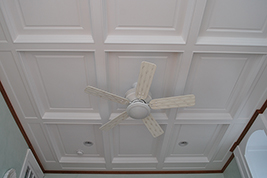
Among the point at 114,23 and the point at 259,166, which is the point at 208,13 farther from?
the point at 259,166

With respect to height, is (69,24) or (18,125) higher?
(69,24)

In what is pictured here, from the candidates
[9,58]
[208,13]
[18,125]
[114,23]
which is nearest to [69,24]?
[114,23]

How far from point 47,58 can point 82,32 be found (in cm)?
48

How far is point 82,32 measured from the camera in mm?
1873

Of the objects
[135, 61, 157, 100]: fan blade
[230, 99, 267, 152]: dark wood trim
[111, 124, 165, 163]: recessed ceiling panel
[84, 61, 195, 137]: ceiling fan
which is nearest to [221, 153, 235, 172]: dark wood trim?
[230, 99, 267, 152]: dark wood trim

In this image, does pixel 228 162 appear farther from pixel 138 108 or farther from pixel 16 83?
pixel 16 83

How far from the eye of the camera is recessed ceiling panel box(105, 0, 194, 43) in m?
1.73

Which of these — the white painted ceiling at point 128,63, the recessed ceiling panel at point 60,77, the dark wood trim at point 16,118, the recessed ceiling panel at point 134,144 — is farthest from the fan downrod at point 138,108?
the dark wood trim at point 16,118

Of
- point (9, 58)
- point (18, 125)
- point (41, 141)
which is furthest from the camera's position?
point (41, 141)

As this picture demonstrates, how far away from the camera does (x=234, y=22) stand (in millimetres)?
1833

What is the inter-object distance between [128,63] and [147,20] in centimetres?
48

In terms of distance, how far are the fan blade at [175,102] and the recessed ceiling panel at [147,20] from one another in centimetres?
54

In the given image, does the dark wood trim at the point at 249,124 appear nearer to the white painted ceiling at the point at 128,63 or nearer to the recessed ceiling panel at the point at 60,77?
the white painted ceiling at the point at 128,63

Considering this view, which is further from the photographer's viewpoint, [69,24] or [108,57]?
[108,57]
